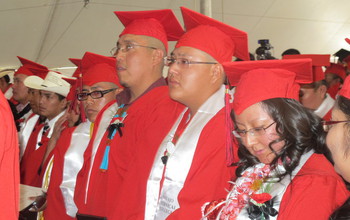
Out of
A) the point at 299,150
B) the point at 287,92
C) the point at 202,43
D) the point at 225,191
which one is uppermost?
the point at 202,43

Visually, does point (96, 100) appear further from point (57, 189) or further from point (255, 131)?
point (255, 131)

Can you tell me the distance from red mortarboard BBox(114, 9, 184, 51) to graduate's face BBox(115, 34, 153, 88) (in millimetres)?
62

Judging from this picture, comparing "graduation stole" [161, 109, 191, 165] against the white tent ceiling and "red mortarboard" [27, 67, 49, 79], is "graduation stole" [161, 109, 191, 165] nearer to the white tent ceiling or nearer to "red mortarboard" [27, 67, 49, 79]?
"red mortarboard" [27, 67, 49, 79]

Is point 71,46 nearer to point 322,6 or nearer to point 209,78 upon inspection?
point 322,6

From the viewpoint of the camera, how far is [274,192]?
2023 millimetres

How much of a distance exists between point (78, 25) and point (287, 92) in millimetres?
11301

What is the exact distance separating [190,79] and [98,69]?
154 cm

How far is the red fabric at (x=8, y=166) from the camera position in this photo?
4.37 ft

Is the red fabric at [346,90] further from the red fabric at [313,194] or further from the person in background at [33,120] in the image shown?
the person in background at [33,120]

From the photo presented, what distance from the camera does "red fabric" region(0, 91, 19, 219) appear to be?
1.33 metres

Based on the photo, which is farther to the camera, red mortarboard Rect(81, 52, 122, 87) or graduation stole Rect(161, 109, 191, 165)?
red mortarboard Rect(81, 52, 122, 87)

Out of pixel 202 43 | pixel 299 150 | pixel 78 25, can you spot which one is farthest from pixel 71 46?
pixel 299 150

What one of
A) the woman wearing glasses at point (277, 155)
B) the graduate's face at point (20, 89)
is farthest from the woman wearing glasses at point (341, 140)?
the graduate's face at point (20, 89)

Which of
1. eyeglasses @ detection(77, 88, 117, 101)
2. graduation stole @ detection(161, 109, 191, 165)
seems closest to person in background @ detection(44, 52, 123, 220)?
eyeglasses @ detection(77, 88, 117, 101)
